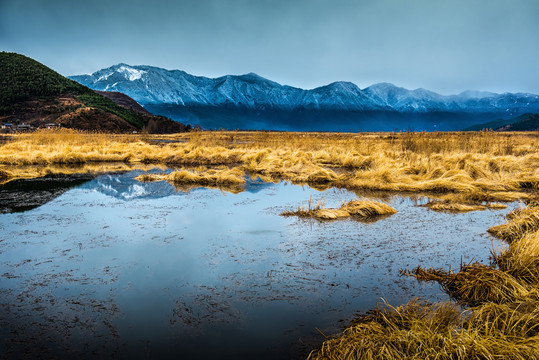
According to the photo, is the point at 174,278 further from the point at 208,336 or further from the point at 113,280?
the point at 208,336

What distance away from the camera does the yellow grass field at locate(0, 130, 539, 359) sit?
2.68 metres

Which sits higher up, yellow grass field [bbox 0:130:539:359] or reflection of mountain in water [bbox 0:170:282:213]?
yellow grass field [bbox 0:130:539:359]

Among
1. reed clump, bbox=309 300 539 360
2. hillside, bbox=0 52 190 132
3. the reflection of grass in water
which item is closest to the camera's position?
reed clump, bbox=309 300 539 360

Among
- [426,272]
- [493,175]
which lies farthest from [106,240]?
[493,175]

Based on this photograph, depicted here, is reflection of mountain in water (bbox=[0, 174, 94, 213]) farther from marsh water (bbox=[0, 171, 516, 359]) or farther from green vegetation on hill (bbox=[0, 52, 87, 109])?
green vegetation on hill (bbox=[0, 52, 87, 109])

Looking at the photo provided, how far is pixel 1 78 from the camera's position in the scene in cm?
7400

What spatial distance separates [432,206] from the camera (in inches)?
323

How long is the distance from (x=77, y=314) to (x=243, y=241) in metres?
2.71

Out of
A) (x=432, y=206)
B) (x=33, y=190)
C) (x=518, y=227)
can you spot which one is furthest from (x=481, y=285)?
(x=33, y=190)

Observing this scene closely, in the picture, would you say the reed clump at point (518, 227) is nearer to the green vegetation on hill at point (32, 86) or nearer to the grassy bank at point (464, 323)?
the grassy bank at point (464, 323)

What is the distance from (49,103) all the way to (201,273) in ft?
258

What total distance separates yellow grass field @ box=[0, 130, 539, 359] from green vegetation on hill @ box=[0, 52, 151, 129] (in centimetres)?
5712

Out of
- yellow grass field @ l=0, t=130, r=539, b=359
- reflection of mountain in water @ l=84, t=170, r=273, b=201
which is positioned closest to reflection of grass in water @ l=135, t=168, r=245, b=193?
yellow grass field @ l=0, t=130, r=539, b=359

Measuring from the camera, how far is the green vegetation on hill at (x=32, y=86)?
229ft
